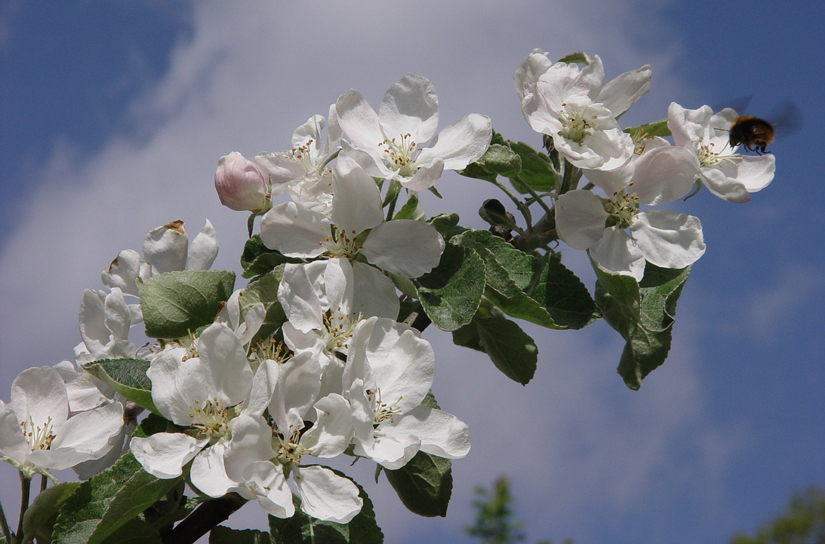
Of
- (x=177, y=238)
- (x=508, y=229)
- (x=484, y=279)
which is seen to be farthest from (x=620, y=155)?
(x=177, y=238)

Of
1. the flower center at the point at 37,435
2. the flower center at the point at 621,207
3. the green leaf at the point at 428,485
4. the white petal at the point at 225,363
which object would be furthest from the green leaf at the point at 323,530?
the flower center at the point at 621,207

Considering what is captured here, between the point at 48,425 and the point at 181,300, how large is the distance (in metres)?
0.38

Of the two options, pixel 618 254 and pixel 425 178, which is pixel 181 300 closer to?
pixel 425 178

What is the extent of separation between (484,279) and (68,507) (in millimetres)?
851

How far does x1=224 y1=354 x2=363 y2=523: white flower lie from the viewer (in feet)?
4.19

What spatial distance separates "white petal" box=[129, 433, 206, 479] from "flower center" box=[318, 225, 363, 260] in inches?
17.3

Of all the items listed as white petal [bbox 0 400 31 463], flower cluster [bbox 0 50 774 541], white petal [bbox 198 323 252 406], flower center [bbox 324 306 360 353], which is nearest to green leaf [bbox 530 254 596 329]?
flower cluster [bbox 0 50 774 541]

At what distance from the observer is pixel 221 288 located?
163 centimetres

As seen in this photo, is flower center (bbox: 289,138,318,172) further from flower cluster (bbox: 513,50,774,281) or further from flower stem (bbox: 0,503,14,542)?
flower stem (bbox: 0,503,14,542)

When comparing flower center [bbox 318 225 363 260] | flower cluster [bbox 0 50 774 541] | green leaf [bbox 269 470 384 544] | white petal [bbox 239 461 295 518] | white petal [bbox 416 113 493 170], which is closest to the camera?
white petal [bbox 239 461 295 518]

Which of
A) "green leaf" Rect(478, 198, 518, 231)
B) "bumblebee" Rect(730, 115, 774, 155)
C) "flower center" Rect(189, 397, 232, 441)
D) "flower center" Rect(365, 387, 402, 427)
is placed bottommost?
"flower center" Rect(189, 397, 232, 441)

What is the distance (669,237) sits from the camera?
166cm

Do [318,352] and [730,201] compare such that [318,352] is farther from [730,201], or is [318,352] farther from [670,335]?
[730,201]

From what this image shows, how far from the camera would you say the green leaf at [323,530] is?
1.44 meters
